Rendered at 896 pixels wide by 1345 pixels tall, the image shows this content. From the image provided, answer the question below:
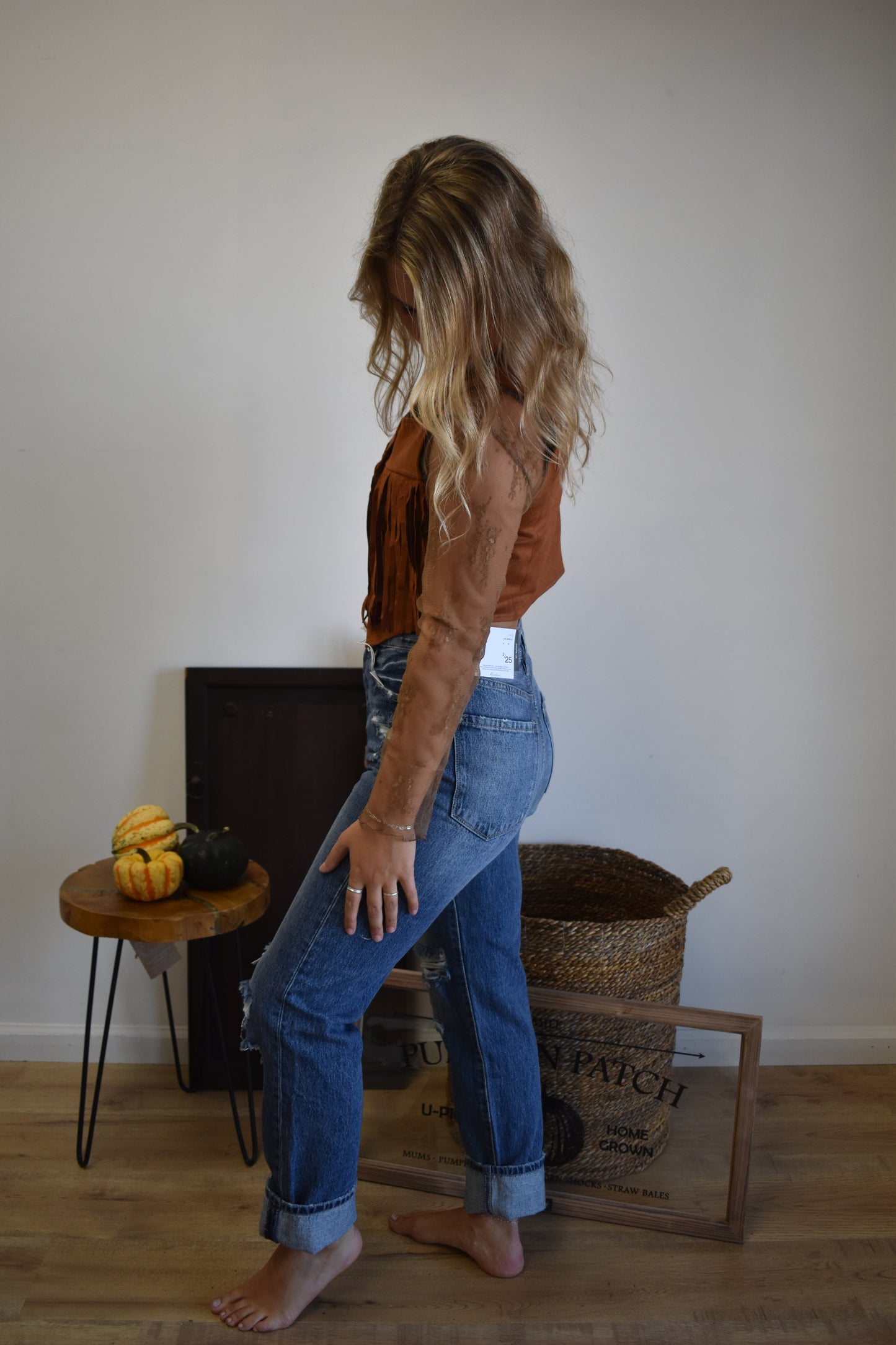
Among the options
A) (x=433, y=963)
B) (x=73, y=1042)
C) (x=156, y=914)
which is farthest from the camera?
(x=73, y=1042)

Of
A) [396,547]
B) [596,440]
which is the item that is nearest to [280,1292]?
[396,547]

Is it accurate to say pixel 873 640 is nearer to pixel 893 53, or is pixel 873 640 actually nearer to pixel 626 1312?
pixel 893 53

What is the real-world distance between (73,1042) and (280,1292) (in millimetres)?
1028

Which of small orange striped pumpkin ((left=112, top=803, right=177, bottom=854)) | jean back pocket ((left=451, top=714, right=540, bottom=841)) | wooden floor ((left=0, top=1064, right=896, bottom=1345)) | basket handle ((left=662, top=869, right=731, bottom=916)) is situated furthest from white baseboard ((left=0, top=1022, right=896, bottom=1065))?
jean back pocket ((left=451, top=714, right=540, bottom=841))

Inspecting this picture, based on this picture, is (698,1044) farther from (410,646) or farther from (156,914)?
(410,646)

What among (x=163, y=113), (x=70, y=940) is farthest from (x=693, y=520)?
(x=70, y=940)

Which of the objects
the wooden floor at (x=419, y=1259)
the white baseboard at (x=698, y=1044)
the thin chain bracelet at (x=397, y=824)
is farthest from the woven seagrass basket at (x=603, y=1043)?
the thin chain bracelet at (x=397, y=824)

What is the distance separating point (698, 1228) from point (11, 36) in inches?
108

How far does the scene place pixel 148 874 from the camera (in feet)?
5.57

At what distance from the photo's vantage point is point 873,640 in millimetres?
2201

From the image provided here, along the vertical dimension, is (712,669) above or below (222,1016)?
above

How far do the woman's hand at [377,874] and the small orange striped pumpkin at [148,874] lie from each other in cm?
61

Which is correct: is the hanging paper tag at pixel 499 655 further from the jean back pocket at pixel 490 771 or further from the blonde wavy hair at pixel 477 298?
the blonde wavy hair at pixel 477 298

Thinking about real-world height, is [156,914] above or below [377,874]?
below
